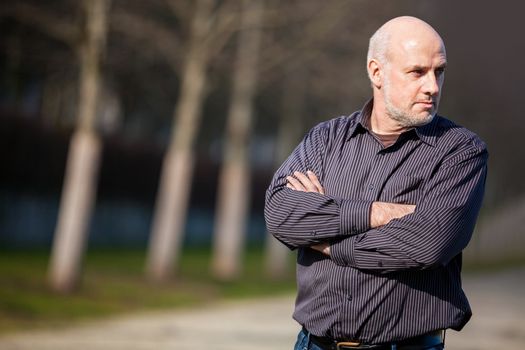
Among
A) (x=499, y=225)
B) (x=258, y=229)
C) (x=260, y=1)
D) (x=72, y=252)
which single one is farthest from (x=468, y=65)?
(x=72, y=252)

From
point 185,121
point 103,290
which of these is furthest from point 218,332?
point 185,121

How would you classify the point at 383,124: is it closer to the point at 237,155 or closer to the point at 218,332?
the point at 218,332

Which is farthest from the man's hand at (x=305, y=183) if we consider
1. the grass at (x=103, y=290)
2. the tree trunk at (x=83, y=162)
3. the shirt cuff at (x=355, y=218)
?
the tree trunk at (x=83, y=162)

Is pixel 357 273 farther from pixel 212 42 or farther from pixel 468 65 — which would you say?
pixel 468 65

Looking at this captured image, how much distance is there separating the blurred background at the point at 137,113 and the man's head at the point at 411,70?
9.53 metres

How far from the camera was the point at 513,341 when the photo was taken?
545 inches

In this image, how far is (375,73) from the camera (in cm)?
389

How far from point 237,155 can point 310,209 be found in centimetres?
2037

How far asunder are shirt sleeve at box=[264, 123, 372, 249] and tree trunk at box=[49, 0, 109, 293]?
12776 mm

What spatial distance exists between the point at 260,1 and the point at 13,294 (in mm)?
9926

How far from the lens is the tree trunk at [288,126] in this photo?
27781mm

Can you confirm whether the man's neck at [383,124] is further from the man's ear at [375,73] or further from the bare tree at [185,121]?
the bare tree at [185,121]

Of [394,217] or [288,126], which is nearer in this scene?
[394,217]

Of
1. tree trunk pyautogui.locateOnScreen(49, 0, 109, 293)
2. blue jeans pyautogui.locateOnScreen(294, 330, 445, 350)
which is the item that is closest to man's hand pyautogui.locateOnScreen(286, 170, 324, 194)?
blue jeans pyautogui.locateOnScreen(294, 330, 445, 350)
